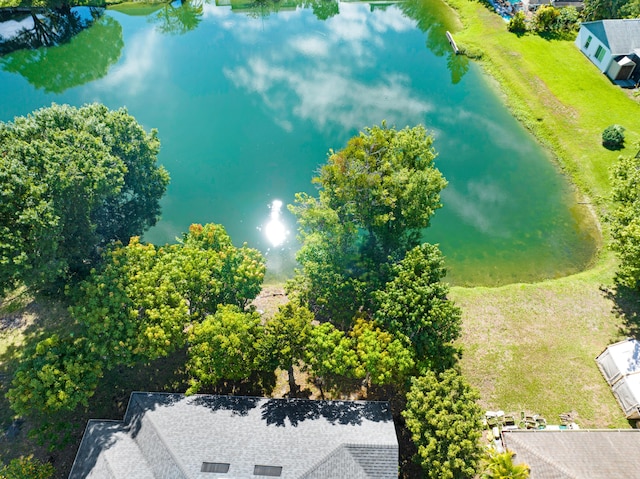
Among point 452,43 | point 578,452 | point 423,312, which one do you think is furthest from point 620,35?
point 578,452

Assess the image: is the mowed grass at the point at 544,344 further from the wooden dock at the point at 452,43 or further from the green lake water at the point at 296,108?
the wooden dock at the point at 452,43

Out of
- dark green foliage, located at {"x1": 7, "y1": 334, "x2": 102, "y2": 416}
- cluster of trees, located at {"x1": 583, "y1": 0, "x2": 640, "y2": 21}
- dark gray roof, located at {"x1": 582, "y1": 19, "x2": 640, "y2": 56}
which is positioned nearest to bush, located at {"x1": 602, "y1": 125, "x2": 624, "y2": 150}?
dark gray roof, located at {"x1": 582, "y1": 19, "x2": 640, "y2": 56}

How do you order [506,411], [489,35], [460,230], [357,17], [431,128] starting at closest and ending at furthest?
[506,411] → [460,230] → [431,128] → [489,35] → [357,17]

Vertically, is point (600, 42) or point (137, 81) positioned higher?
point (600, 42)

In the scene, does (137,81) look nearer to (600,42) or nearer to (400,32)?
(400,32)

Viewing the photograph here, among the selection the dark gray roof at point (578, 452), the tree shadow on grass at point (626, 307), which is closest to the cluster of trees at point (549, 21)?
the tree shadow on grass at point (626, 307)

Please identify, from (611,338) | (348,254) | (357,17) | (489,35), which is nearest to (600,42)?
(489,35)

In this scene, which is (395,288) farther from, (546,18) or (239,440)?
(546,18)
